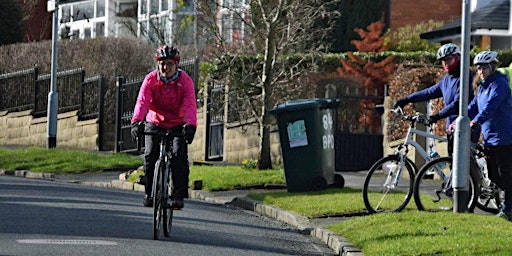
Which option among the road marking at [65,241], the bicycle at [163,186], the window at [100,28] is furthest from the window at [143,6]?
the road marking at [65,241]

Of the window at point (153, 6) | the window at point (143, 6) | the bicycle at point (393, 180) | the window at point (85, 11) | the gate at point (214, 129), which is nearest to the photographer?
the bicycle at point (393, 180)

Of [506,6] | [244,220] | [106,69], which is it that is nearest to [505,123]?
[244,220]

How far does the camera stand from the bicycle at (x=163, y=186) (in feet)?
45.5

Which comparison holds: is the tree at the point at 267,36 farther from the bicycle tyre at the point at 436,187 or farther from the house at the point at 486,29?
the house at the point at 486,29

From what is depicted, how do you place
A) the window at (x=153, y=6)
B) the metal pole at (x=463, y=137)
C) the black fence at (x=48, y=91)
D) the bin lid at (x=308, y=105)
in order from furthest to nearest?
the window at (x=153, y=6), the black fence at (x=48, y=91), the bin lid at (x=308, y=105), the metal pole at (x=463, y=137)

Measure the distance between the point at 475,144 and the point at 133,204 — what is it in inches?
190

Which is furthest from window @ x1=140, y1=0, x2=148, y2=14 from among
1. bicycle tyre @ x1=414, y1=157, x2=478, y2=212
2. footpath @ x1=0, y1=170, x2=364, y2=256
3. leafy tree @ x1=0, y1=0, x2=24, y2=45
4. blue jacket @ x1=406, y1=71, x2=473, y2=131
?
bicycle tyre @ x1=414, y1=157, x2=478, y2=212

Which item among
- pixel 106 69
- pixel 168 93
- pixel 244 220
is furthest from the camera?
pixel 106 69

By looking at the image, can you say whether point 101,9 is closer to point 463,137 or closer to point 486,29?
point 486,29

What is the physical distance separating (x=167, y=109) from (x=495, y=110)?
3704 mm

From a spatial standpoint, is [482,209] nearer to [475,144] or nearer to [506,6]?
[475,144]

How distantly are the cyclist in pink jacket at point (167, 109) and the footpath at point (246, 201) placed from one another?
1.68 metres

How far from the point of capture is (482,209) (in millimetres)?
16438

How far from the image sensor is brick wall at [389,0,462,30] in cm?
4797
